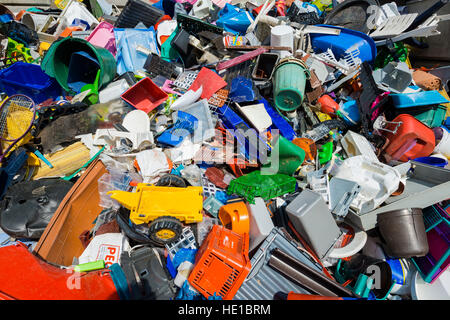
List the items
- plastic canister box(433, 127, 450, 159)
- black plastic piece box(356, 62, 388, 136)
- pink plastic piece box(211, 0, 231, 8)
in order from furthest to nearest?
pink plastic piece box(211, 0, 231, 8)
black plastic piece box(356, 62, 388, 136)
plastic canister box(433, 127, 450, 159)

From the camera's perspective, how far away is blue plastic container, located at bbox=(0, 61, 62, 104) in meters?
3.70

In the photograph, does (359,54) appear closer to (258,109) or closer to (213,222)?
(258,109)

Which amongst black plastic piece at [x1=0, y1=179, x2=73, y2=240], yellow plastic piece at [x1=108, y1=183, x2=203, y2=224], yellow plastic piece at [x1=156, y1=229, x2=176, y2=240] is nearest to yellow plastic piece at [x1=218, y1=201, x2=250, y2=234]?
yellow plastic piece at [x1=108, y1=183, x2=203, y2=224]

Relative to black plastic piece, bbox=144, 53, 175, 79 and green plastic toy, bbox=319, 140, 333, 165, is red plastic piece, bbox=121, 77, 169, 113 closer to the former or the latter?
black plastic piece, bbox=144, 53, 175, 79

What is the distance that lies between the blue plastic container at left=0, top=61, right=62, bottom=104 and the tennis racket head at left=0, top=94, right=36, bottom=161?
89 cm

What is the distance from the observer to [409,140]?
280 cm

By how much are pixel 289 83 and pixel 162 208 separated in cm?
211

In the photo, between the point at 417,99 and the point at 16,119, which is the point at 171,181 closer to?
the point at 16,119

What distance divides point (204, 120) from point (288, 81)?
3.77 ft

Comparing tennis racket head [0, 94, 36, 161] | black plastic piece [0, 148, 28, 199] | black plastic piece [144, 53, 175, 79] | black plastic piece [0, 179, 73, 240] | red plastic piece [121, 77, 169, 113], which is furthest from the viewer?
black plastic piece [144, 53, 175, 79]

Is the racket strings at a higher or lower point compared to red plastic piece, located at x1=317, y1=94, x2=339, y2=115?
higher

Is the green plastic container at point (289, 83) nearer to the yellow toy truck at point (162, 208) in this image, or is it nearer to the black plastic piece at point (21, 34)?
the yellow toy truck at point (162, 208)

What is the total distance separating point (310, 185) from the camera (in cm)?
261

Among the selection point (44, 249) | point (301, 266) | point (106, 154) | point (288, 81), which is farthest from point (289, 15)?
point (44, 249)
